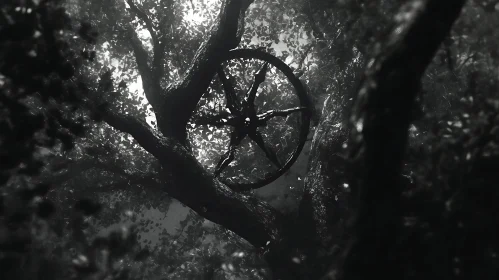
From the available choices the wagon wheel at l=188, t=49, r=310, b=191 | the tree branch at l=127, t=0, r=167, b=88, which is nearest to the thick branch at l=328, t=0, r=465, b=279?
the wagon wheel at l=188, t=49, r=310, b=191

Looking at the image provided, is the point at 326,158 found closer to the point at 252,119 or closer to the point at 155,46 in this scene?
the point at 252,119

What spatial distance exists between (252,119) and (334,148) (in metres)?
1.71

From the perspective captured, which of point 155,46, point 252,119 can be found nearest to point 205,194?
point 252,119

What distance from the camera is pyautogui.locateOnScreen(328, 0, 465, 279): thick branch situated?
2.42 meters

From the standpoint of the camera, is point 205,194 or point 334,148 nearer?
point 334,148

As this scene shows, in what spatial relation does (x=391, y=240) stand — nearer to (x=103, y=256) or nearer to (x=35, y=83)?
(x=103, y=256)

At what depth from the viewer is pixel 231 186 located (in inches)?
306

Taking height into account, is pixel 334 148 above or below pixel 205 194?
above

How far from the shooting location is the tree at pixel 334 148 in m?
2.44

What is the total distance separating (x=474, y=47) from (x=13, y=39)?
514 cm

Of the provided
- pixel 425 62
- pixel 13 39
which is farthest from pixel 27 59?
pixel 425 62

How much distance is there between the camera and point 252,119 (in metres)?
6.66

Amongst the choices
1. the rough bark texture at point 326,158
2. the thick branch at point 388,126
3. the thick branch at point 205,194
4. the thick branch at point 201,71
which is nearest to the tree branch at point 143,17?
the rough bark texture at point 326,158

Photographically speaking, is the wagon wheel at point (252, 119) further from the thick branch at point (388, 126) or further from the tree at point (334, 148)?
the thick branch at point (388, 126)
